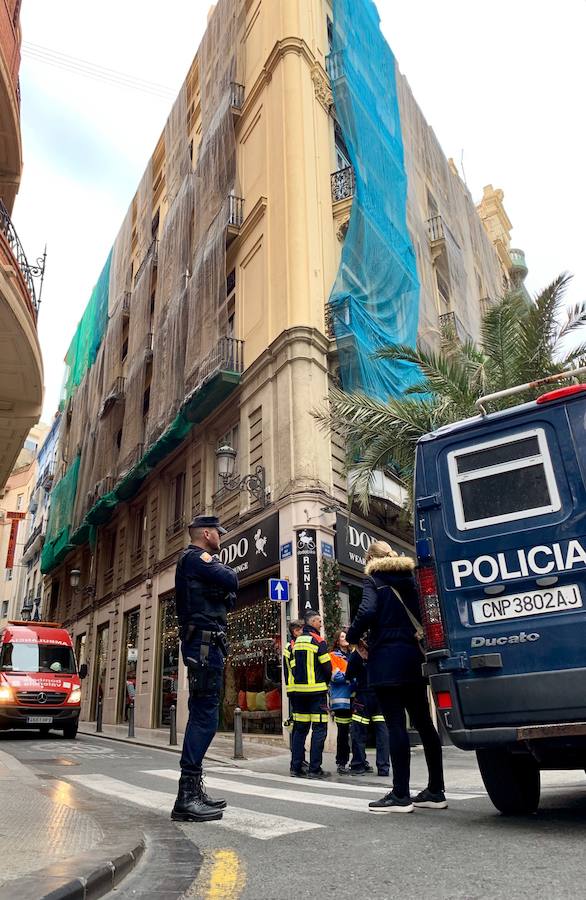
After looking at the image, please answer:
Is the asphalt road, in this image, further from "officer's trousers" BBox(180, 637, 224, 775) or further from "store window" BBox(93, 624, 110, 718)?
"store window" BBox(93, 624, 110, 718)

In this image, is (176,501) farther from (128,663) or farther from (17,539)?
(17,539)

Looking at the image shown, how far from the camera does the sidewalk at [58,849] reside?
2742mm

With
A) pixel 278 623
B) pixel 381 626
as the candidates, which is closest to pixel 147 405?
pixel 278 623

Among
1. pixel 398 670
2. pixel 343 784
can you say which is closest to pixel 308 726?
pixel 343 784

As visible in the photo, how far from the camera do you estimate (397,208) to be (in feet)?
68.0

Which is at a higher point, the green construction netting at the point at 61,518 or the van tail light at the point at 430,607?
the green construction netting at the point at 61,518

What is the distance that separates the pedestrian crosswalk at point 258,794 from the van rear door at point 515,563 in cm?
138

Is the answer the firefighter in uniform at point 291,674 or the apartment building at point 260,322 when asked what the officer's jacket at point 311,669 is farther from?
the apartment building at point 260,322

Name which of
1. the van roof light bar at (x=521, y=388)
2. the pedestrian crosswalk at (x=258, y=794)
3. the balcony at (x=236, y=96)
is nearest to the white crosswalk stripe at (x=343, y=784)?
the pedestrian crosswalk at (x=258, y=794)

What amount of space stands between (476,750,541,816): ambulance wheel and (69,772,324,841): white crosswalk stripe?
1.09 metres

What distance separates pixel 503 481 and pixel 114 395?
78.4ft

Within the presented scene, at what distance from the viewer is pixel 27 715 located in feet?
48.4

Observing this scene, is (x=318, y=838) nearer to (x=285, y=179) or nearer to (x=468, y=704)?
(x=468, y=704)

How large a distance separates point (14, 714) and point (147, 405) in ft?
43.7
